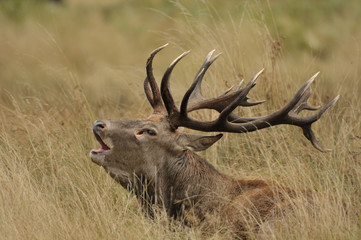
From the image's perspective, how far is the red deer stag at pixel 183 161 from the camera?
6.05 meters

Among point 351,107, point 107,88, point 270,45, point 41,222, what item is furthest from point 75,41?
point 41,222

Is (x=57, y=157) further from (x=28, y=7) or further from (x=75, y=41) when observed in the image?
(x=28, y=7)

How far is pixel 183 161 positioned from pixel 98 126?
0.82 metres

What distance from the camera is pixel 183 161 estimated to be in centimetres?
630

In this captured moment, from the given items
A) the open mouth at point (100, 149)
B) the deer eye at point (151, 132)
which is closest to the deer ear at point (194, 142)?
the deer eye at point (151, 132)

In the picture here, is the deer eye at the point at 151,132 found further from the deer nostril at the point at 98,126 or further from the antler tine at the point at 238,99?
the antler tine at the point at 238,99

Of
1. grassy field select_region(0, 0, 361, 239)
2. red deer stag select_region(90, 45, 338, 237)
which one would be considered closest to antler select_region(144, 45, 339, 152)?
red deer stag select_region(90, 45, 338, 237)

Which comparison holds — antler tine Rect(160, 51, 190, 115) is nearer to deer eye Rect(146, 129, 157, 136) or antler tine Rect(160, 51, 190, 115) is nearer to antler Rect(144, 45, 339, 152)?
antler Rect(144, 45, 339, 152)

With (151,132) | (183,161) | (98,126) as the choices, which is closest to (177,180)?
(183,161)

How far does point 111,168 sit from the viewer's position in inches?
239

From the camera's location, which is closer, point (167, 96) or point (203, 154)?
point (167, 96)

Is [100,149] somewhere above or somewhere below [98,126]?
below

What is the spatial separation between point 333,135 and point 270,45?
54.5 inches

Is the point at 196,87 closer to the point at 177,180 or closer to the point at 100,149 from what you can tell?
the point at 177,180
